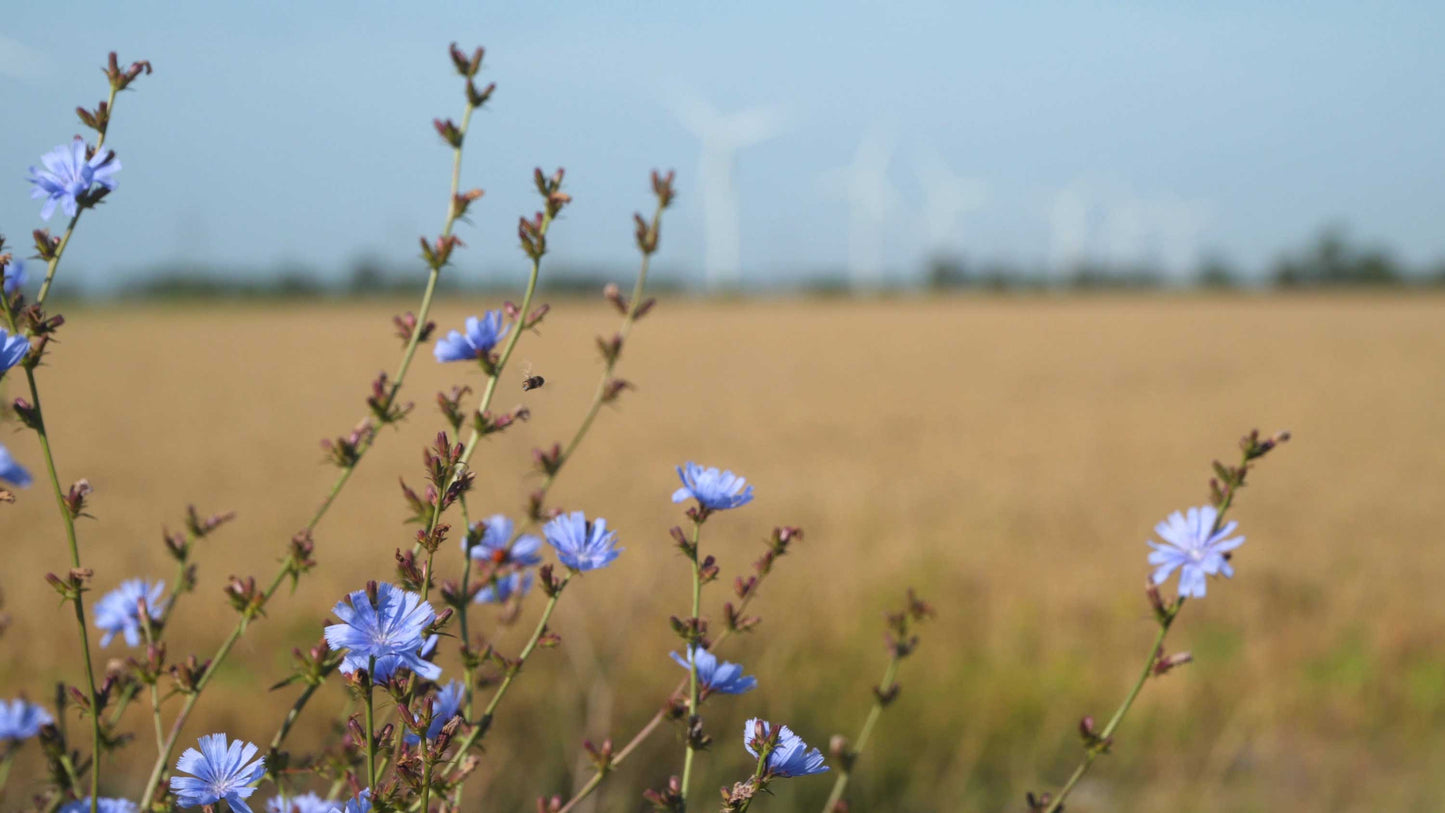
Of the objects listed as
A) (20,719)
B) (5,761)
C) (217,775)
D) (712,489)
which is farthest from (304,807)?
(5,761)

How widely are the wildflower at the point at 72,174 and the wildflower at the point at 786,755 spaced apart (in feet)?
2.33

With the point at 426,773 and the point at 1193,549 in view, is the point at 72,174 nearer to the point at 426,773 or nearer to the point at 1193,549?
→ the point at 426,773

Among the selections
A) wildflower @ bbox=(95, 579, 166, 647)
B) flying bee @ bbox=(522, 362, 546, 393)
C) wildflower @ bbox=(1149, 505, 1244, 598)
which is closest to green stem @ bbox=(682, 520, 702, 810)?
flying bee @ bbox=(522, 362, 546, 393)

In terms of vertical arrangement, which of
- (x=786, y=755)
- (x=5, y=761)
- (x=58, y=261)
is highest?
(x=58, y=261)

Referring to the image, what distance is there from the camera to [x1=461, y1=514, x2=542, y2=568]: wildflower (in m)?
1.21

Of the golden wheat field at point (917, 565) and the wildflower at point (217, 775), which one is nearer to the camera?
the wildflower at point (217, 775)

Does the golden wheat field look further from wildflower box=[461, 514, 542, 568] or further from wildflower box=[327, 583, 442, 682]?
wildflower box=[327, 583, 442, 682]

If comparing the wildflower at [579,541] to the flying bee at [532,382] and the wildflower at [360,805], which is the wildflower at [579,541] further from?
the wildflower at [360,805]

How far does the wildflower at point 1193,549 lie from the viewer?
3.05 feet

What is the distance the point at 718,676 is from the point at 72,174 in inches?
28.2

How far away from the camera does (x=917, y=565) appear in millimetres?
6035

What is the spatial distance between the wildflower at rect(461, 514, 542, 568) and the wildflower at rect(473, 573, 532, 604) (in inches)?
1.2

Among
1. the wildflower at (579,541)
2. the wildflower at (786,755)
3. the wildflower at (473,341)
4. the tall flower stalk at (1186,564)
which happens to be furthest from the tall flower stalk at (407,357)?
the tall flower stalk at (1186,564)

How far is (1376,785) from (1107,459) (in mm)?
6607
